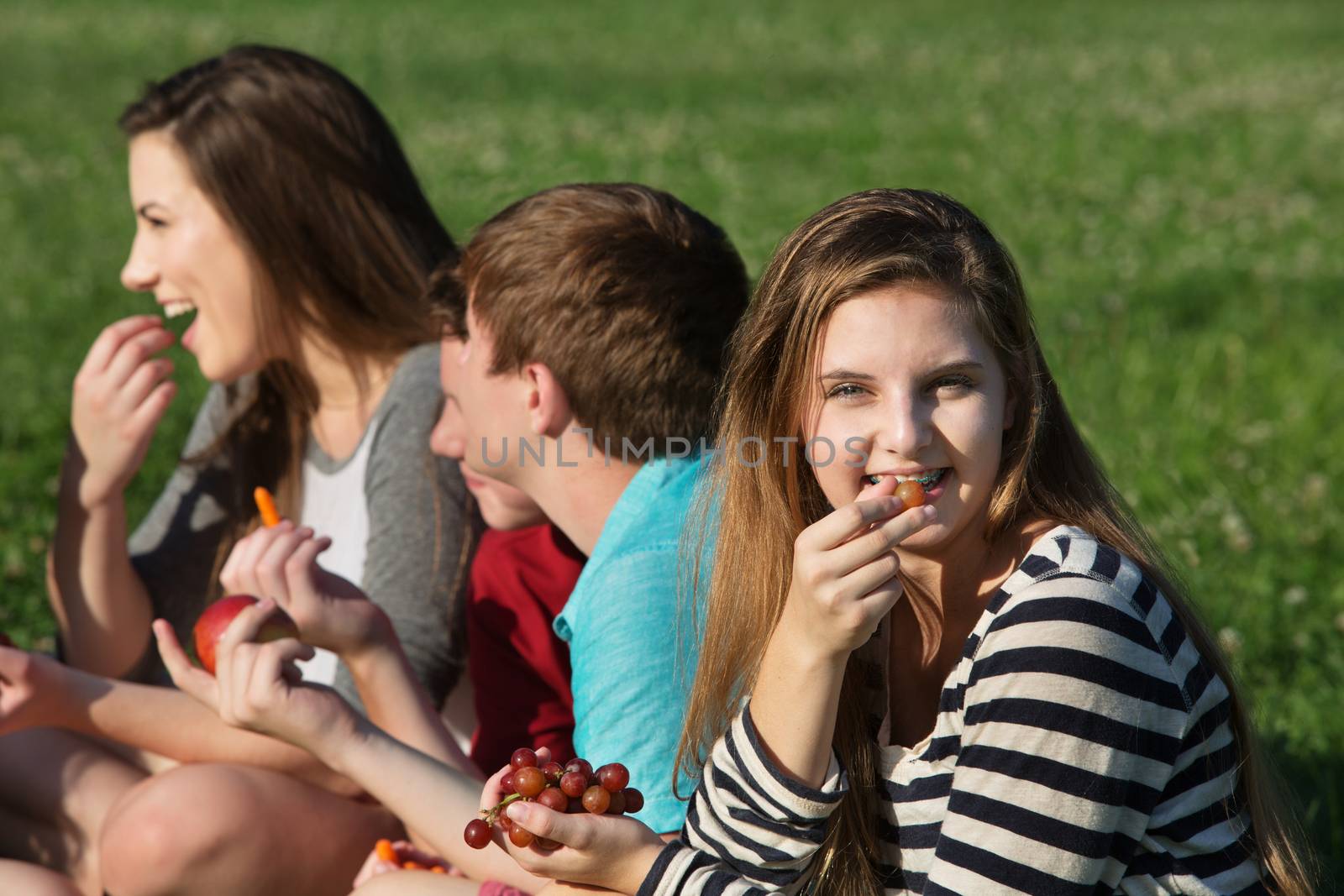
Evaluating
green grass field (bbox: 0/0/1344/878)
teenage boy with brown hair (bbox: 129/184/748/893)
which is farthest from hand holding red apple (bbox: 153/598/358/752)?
green grass field (bbox: 0/0/1344/878)

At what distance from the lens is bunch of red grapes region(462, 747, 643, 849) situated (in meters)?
1.87

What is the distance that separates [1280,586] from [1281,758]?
0.83 meters

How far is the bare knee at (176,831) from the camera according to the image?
8.17 feet

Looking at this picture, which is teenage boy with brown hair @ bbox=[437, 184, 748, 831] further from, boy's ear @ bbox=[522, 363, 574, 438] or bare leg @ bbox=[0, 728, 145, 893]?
bare leg @ bbox=[0, 728, 145, 893]

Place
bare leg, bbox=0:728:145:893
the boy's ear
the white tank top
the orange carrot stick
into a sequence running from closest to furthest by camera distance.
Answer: the boy's ear < the orange carrot stick < bare leg, bbox=0:728:145:893 < the white tank top

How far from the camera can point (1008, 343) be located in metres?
1.96

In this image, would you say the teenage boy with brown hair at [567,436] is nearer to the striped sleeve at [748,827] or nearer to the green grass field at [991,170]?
the striped sleeve at [748,827]

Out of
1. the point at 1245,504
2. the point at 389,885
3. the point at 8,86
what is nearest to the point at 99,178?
the point at 8,86

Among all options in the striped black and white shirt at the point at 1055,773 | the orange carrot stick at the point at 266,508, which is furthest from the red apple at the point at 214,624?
the striped black and white shirt at the point at 1055,773

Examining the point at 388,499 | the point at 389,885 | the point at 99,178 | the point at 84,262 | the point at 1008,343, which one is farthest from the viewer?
the point at 99,178

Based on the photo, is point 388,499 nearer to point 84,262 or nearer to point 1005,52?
point 84,262

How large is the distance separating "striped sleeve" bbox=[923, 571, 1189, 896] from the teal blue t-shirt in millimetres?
555

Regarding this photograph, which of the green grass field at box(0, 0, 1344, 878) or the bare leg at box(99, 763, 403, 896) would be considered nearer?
the bare leg at box(99, 763, 403, 896)

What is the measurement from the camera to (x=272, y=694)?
2301mm
